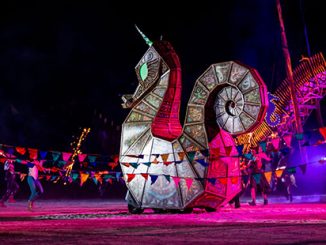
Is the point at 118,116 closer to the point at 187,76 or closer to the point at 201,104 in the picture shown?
the point at 187,76

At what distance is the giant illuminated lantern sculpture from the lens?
540 inches

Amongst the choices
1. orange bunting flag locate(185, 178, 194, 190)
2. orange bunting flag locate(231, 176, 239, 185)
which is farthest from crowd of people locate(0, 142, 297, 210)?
orange bunting flag locate(185, 178, 194, 190)

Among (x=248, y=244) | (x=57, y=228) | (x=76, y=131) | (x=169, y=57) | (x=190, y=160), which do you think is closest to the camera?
(x=248, y=244)

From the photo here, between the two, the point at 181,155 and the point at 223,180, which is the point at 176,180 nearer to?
the point at 181,155

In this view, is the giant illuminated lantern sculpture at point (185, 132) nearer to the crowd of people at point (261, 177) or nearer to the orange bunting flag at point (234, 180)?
the orange bunting flag at point (234, 180)

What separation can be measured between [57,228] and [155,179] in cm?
573

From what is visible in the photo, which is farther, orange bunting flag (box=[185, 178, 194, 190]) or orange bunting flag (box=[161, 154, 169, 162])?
orange bunting flag (box=[161, 154, 169, 162])

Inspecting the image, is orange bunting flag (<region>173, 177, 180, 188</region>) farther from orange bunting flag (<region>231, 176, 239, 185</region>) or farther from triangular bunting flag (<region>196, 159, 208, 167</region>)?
orange bunting flag (<region>231, 176, 239, 185</region>)

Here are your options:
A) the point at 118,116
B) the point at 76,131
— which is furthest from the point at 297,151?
the point at 76,131

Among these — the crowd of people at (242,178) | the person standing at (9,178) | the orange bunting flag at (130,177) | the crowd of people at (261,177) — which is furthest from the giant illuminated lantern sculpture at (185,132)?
the person standing at (9,178)

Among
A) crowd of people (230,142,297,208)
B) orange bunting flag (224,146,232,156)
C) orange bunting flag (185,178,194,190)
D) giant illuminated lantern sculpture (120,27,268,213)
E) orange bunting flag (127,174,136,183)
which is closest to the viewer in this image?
giant illuminated lantern sculpture (120,27,268,213)

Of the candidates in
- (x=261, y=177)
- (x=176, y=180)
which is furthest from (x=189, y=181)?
(x=261, y=177)

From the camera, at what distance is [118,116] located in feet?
110

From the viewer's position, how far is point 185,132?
15156 millimetres
